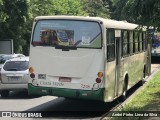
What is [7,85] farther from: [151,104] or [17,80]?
[151,104]

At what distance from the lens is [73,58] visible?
1274cm

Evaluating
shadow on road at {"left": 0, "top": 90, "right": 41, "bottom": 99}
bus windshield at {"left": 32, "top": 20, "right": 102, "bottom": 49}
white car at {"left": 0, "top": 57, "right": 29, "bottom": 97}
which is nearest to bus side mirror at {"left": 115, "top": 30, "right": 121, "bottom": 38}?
bus windshield at {"left": 32, "top": 20, "right": 102, "bottom": 49}

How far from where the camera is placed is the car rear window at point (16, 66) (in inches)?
683

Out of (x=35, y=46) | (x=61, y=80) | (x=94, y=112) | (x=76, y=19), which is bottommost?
(x=94, y=112)

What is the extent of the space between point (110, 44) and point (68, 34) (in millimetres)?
1362

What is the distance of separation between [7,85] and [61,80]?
482cm

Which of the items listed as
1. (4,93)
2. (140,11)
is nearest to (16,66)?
(4,93)

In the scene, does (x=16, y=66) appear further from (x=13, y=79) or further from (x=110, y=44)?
(x=110, y=44)

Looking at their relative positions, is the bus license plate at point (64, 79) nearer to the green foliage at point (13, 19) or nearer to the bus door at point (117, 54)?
the bus door at point (117, 54)

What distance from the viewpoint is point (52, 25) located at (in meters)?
13.2

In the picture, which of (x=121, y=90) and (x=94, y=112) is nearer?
(x=94, y=112)

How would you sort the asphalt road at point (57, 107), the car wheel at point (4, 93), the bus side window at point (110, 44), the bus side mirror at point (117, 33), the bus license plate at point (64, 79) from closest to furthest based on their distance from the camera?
the bus license plate at point (64, 79) → the asphalt road at point (57, 107) → the bus side window at point (110, 44) → the bus side mirror at point (117, 33) → the car wheel at point (4, 93)

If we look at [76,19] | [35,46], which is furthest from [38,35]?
[76,19]

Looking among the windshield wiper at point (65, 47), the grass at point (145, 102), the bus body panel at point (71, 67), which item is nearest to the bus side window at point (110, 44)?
the bus body panel at point (71, 67)
